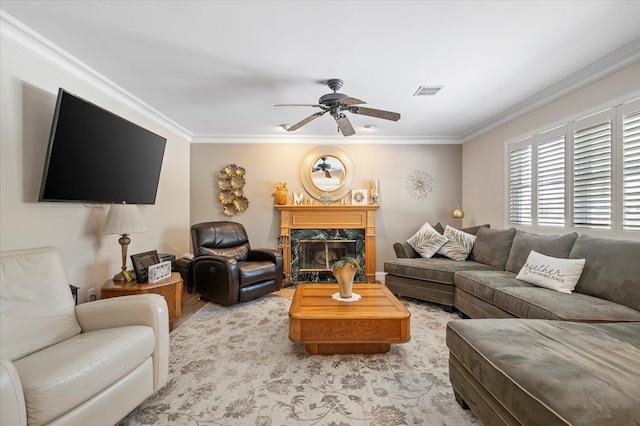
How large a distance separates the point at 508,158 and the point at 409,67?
2324mm

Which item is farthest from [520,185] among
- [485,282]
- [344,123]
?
[344,123]

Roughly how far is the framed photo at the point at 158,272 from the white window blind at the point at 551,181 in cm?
423

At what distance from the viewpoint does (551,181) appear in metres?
3.34

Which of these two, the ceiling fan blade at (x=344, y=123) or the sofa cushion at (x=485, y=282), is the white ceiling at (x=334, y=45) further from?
the sofa cushion at (x=485, y=282)

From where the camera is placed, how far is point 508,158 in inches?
161

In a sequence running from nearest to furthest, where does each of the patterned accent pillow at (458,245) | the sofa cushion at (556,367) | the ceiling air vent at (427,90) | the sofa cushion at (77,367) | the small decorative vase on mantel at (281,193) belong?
the sofa cushion at (556,367), the sofa cushion at (77,367), the ceiling air vent at (427,90), the patterned accent pillow at (458,245), the small decorative vase on mantel at (281,193)

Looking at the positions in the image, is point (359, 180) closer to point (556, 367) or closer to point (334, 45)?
point (334, 45)

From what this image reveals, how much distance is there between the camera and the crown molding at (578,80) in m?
2.45

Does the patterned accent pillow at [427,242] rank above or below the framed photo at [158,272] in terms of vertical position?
above

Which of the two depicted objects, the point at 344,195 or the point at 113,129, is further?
the point at 344,195

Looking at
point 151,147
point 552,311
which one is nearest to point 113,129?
point 151,147

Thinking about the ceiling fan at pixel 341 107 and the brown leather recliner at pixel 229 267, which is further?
the brown leather recliner at pixel 229 267

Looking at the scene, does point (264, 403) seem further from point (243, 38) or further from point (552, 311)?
point (243, 38)

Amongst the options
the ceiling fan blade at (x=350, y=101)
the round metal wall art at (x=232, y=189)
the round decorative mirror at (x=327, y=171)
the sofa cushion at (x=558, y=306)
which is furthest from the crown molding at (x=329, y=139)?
the sofa cushion at (x=558, y=306)
